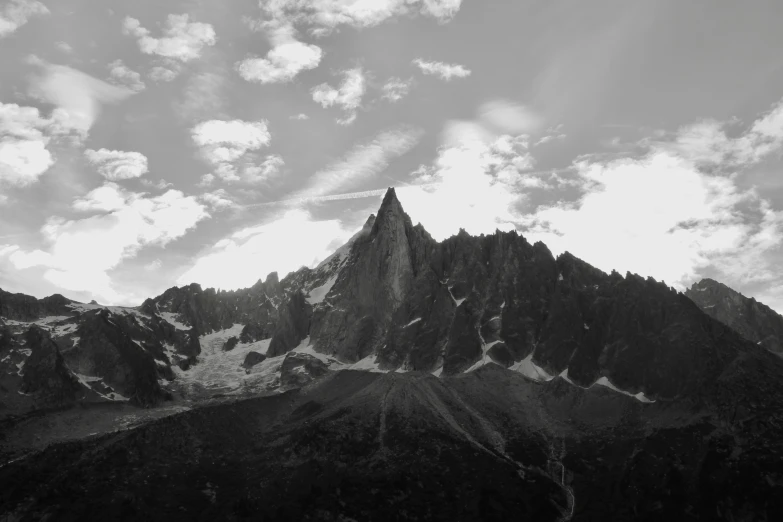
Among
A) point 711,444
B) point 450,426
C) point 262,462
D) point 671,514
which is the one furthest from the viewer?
point 450,426

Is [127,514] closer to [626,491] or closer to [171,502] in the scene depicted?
[171,502]

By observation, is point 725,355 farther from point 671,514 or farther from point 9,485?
point 9,485

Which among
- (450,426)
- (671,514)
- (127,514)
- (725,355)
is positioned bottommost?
(127,514)

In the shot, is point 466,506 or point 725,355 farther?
point 725,355

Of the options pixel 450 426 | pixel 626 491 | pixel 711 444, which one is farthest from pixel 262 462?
pixel 711 444

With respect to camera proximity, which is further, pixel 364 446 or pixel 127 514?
pixel 364 446

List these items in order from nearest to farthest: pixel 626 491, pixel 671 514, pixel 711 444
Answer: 1. pixel 671 514
2. pixel 626 491
3. pixel 711 444

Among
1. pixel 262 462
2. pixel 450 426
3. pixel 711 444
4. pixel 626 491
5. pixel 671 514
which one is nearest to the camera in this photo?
pixel 671 514

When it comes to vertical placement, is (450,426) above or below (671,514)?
above

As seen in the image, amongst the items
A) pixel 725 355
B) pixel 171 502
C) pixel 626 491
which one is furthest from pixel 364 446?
pixel 725 355
